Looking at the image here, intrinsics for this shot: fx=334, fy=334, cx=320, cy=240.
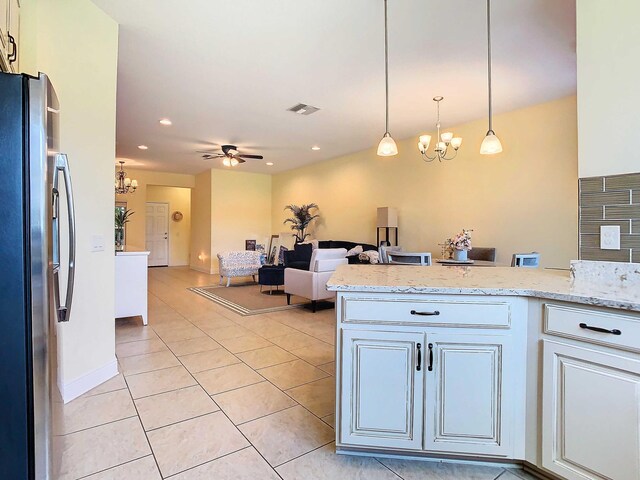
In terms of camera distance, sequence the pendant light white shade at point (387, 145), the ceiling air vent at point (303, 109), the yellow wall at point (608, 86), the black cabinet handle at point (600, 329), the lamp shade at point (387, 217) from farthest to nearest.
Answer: the lamp shade at point (387, 217) → the ceiling air vent at point (303, 109) → the pendant light white shade at point (387, 145) → the yellow wall at point (608, 86) → the black cabinet handle at point (600, 329)

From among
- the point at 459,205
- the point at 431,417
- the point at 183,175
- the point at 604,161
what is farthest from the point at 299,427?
the point at 183,175

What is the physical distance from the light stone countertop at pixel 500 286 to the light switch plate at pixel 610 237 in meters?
0.17

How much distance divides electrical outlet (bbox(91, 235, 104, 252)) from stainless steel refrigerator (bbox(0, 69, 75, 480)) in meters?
1.39

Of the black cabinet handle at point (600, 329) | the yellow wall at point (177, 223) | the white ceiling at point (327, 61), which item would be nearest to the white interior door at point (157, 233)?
the yellow wall at point (177, 223)

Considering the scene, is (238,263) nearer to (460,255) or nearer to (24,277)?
(460,255)

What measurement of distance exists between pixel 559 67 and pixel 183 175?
8.97m

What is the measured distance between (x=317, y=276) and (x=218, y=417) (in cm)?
281

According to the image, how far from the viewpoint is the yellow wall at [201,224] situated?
898 centimetres

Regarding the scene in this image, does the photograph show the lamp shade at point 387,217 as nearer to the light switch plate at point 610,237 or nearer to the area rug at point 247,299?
the area rug at point 247,299

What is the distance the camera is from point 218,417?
82.9 inches

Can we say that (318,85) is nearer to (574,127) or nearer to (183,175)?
(574,127)

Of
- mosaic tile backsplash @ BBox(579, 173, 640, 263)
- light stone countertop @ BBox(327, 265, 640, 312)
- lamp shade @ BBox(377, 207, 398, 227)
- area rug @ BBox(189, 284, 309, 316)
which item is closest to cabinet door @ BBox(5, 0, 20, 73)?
light stone countertop @ BBox(327, 265, 640, 312)

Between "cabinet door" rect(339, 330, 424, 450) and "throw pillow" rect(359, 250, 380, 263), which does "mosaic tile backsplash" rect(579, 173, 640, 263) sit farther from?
"throw pillow" rect(359, 250, 380, 263)

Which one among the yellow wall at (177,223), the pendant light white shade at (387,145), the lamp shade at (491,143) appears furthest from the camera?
the yellow wall at (177,223)
